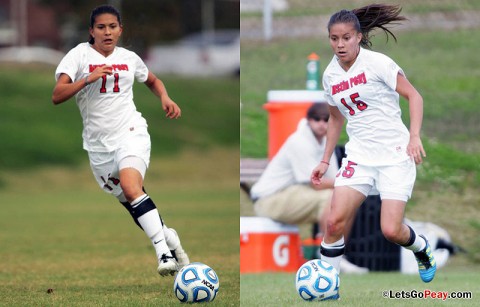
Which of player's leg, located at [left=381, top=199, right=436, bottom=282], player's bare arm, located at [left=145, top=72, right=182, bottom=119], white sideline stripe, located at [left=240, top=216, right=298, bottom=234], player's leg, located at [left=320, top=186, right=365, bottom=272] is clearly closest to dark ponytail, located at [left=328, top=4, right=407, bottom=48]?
player's leg, located at [left=320, top=186, right=365, bottom=272]

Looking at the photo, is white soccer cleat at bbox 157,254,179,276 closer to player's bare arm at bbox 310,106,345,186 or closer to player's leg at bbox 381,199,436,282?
player's bare arm at bbox 310,106,345,186

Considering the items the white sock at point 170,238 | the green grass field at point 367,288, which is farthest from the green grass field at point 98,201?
the white sock at point 170,238

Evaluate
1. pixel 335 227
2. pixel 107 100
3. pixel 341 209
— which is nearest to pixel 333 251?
pixel 335 227

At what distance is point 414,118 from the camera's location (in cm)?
679

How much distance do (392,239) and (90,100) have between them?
7.62 ft

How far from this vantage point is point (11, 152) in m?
26.2

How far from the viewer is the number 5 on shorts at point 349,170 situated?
23.5 ft

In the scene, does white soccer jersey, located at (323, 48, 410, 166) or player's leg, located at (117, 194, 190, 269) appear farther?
player's leg, located at (117, 194, 190, 269)

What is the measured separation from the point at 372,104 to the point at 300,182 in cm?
321

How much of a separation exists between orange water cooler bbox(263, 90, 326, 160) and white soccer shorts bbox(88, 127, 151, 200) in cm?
310

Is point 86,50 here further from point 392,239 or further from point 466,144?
point 466,144

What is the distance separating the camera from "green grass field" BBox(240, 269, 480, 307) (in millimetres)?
6941

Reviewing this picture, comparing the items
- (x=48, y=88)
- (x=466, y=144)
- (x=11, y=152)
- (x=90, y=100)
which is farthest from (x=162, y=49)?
(x=90, y=100)

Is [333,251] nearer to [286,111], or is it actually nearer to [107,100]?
[107,100]
